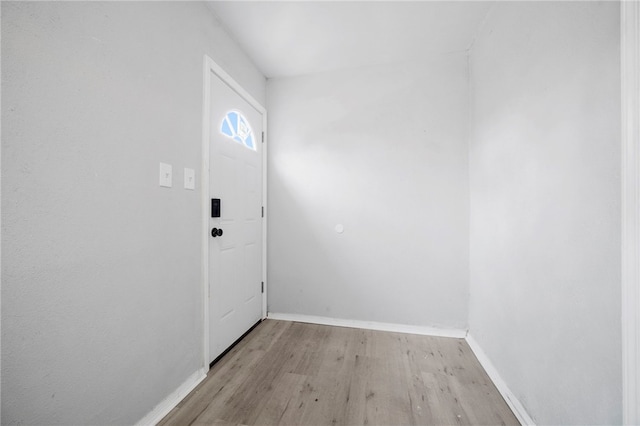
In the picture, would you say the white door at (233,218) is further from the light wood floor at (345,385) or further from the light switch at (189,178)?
the light wood floor at (345,385)

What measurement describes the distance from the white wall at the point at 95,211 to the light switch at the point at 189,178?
0.04 meters

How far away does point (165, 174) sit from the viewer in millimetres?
1340

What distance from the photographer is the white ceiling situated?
5.50ft

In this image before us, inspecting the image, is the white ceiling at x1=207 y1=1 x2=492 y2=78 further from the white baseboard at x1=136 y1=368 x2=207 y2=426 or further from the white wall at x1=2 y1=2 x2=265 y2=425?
the white baseboard at x1=136 y1=368 x2=207 y2=426

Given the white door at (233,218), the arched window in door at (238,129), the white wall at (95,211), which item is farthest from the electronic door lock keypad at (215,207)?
the arched window in door at (238,129)

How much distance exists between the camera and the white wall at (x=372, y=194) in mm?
2209

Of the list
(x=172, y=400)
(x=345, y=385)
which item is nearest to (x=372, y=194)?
(x=345, y=385)

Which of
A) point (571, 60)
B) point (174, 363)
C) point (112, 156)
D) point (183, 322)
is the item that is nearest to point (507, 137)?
point (571, 60)

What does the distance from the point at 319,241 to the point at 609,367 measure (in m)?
1.93

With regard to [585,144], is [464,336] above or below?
below

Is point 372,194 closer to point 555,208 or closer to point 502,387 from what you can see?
point 555,208

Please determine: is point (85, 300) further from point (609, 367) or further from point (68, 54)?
point (609, 367)

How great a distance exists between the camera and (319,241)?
8.05ft

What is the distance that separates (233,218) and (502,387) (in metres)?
2.16
